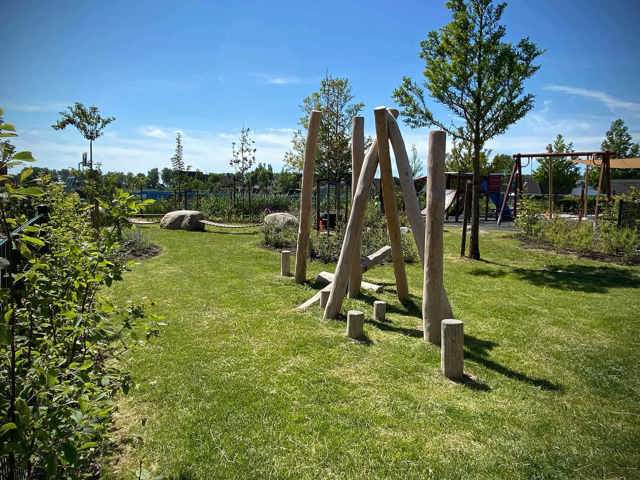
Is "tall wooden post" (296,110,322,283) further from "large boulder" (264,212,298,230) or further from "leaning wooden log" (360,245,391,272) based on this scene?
"large boulder" (264,212,298,230)

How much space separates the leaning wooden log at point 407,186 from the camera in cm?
507

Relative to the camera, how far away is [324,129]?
27516 millimetres

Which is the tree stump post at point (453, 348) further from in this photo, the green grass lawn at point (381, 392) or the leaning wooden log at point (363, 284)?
the leaning wooden log at point (363, 284)

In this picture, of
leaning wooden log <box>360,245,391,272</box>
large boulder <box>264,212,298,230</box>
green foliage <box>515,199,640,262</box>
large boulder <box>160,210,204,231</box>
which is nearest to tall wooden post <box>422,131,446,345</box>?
leaning wooden log <box>360,245,391,272</box>

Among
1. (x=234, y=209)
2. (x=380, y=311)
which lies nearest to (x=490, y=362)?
(x=380, y=311)

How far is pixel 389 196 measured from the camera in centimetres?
582

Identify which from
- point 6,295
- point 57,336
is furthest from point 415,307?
point 6,295

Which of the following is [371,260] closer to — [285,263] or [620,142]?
[285,263]

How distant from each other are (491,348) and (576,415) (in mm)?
1377

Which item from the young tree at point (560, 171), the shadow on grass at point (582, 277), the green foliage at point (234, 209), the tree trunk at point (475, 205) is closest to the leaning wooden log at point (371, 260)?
the shadow on grass at point (582, 277)

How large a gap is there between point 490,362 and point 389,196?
2.60 m

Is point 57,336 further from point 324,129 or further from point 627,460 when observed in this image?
point 324,129

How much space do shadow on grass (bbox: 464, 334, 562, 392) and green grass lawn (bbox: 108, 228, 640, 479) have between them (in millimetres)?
21

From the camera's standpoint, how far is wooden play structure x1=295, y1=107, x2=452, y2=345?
4.63 metres
